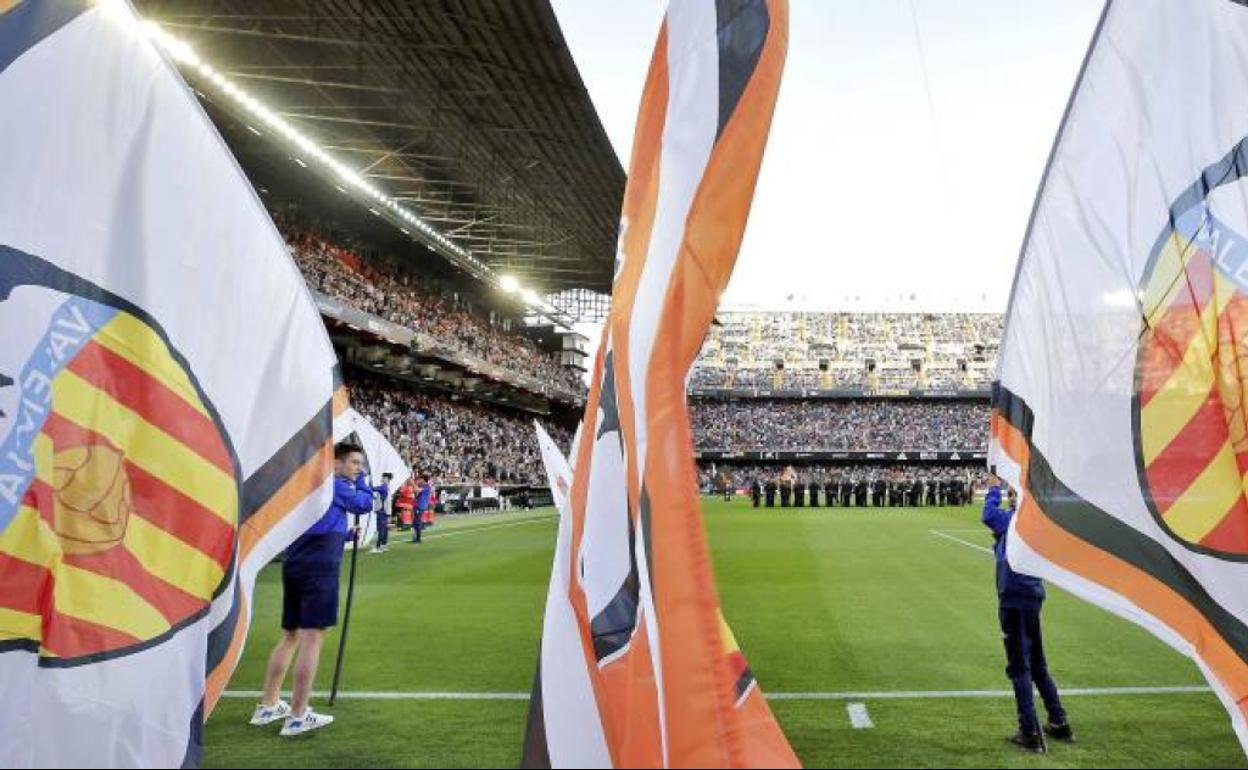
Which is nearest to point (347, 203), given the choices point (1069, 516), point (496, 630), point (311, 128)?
point (311, 128)

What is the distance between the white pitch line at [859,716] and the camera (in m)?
5.52

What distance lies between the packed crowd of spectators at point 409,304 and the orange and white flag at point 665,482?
21691mm

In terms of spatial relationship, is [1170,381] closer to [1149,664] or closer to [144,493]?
[144,493]

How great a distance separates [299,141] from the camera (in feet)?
81.8

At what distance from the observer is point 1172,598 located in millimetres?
2594

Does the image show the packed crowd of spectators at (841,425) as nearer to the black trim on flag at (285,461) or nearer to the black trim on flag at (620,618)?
the black trim on flag at (285,461)

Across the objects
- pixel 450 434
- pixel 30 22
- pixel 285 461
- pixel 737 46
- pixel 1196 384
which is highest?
pixel 450 434

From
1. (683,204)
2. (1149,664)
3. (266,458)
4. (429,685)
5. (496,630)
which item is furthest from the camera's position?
(496,630)

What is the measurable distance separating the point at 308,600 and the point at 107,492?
2887mm

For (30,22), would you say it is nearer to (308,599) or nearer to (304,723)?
(308,599)

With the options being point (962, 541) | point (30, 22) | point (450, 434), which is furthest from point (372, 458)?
point (450, 434)

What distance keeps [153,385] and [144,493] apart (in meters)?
0.33

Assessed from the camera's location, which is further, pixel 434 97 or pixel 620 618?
pixel 434 97

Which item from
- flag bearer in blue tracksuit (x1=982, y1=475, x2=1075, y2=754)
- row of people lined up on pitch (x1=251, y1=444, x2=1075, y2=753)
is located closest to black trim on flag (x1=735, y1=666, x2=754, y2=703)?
flag bearer in blue tracksuit (x1=982, y1=475, x2=1075, y2=754)
